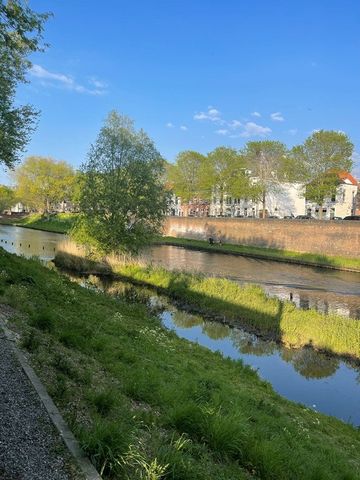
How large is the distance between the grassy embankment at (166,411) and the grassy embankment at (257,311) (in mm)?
5846

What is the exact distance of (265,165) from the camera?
69188mm

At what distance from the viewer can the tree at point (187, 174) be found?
274ft

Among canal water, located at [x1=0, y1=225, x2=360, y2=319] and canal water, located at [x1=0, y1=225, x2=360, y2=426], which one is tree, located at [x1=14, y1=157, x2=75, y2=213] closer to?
canal water, located at [x1=0, y1=225, x2=360, y2=319]

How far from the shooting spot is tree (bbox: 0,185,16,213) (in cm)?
9251

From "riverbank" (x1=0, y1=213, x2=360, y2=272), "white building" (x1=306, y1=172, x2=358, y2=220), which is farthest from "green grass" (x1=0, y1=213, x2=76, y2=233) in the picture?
"white building" (x1=306, y1=172, x2=358, y2=220)

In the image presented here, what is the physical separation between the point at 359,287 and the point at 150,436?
29320 millimetres

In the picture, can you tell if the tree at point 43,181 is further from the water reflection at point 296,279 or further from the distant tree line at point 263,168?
the water reflection at point 296,279

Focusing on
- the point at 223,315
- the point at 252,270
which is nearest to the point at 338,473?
the point at 223,315

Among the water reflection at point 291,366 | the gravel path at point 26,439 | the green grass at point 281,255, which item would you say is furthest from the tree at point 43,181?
the gravel path at point 26,439

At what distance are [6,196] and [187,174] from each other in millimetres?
45359

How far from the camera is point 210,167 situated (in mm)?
76188

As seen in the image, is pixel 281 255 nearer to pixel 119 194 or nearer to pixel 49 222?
pixel 119 194

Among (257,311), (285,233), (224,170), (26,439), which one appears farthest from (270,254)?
(26,439)

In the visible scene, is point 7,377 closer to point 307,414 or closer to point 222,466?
point 222,466
